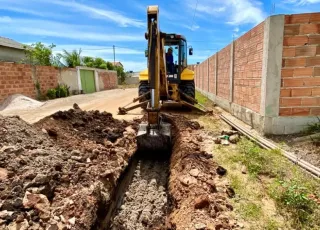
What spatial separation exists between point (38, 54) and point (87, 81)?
6435 millimetres

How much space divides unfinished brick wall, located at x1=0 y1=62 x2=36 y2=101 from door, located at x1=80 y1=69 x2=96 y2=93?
772 centimetres

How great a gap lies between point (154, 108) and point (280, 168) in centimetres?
239

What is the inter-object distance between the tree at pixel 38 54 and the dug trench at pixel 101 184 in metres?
13.5

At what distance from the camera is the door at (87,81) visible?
72.3 ft

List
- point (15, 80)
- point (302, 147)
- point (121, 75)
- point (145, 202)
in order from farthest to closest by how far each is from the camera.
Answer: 1. point (121, 75)
2. point (15, 80)
3. point (302, 147)
4. point (145, 202)

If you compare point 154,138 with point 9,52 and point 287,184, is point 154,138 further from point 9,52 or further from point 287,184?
point 9,52

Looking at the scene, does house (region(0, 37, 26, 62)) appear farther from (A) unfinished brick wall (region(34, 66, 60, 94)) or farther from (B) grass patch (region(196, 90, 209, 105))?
(B) grass patch (region(196, 90, 209, 105))

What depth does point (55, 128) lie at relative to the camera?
17.8ft

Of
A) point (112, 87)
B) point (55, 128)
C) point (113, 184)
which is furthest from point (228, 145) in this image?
point (112, 87)

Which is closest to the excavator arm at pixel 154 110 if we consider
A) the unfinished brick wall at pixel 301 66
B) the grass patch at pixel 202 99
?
the unfinished brick wall at pixel 301 66

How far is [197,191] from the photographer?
10.5 feet

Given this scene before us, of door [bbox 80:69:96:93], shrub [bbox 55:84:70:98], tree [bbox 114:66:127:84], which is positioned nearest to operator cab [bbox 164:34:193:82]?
shrub [bbox 55:84:70:98]

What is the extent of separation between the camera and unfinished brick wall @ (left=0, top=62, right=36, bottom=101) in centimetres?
1218

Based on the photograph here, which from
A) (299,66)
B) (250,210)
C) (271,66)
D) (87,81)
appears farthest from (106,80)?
(250,210)
